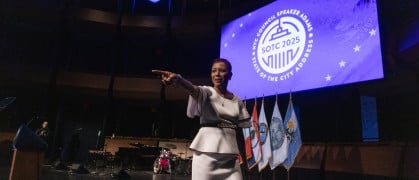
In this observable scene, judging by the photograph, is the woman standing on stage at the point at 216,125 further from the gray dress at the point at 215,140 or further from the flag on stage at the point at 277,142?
the flag on stage at the point at 277,142

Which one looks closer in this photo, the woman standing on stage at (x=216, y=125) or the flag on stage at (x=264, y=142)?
the woman standing on stage at (x=216, y=125)

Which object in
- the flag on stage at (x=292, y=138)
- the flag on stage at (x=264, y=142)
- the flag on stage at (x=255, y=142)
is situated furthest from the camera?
the flag on stage at (x=255, y=142)

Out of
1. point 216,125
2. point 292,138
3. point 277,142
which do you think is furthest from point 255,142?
point 216,125

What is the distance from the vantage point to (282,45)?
229 inches

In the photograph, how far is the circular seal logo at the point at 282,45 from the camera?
5.52m

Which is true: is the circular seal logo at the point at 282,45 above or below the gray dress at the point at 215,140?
above

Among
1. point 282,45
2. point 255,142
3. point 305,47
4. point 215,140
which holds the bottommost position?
point 255,142

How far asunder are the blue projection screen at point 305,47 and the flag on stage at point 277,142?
0.52m

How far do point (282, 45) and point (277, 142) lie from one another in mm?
1618

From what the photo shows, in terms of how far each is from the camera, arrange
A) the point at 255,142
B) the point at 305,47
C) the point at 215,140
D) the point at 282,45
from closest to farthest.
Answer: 1. the point at 215,140
2. the point at 305,47
3. the point at 282,45
4. the point at 255,142

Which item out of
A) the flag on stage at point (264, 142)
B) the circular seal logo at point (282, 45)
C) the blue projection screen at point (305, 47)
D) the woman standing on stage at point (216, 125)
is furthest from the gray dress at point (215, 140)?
the flag on stage at point (264, 142)

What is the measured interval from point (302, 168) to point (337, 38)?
288 centimetres

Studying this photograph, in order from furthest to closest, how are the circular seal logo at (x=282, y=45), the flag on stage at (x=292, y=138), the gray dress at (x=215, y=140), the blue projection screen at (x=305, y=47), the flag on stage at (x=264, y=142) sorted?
1. the flag on stage at (x=264, y=142)
2. the circular seal logo at (x=282, y=45)
3. the flag on stage at (x=292, y=138)
4. the blue projection screen at (x=305, y=47)
5. the gray dress at (x=215, y=140)

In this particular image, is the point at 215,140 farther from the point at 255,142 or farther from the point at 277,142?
the point at 255,142
